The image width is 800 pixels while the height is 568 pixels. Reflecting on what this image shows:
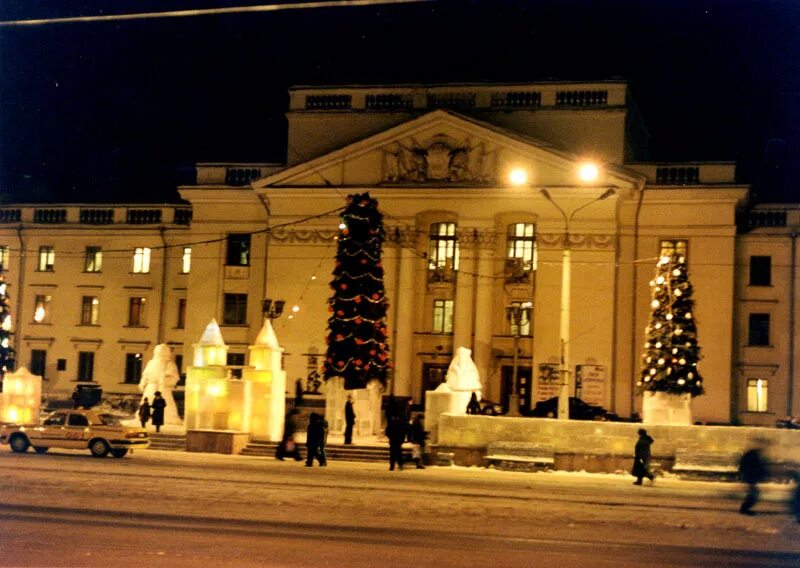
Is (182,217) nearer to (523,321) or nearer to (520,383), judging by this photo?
(523,321)

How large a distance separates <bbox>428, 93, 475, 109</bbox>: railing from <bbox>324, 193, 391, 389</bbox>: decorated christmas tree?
1491 cm

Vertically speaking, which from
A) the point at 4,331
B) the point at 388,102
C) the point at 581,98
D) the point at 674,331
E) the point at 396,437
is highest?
the point at 581,98

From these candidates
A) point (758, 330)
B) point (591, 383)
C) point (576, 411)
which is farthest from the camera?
point (758, 330)

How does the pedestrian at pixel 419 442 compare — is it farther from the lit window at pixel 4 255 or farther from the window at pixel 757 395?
the lit window at pixel 4 255

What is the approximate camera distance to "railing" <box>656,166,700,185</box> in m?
52.4

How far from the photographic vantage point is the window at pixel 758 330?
5238cm

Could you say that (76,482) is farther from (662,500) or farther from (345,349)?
(345,349)

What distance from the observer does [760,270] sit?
52.7m

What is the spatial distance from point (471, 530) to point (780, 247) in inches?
1508

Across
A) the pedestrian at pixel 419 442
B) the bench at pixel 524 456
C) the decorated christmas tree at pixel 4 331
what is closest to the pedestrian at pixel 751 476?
the bench at pixel 524 456

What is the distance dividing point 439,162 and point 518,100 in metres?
4.82

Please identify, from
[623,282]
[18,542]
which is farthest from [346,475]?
[623,282]

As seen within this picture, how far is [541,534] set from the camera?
17719 millimetres

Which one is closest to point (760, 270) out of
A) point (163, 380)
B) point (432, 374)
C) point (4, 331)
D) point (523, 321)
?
point (523, 321)
